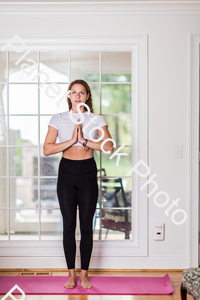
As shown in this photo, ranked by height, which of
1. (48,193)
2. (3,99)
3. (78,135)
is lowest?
(48,193)

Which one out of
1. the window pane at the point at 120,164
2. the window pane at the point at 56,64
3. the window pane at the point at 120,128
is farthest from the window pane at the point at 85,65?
the window pane at the point at 120,164

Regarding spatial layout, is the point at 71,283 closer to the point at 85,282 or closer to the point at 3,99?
the point at 85,282

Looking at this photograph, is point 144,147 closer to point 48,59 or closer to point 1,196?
point 48,59

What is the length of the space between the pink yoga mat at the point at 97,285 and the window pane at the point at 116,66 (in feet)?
6.33

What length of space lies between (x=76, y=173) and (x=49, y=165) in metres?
0.57

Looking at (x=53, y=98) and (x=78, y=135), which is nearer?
(x=78, y=135)

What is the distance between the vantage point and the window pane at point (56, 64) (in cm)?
311


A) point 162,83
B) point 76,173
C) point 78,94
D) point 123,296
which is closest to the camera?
point 123,296

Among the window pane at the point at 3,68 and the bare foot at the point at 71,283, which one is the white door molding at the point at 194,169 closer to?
the bare foot at the point at 71,283

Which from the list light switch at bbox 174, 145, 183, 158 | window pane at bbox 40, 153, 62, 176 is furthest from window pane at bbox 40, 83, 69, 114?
light switch at bbox 174, 145, 183, 158

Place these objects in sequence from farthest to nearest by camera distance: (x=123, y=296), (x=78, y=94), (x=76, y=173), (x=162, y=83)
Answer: (x=162, y=83) < (x=78, y=94) < (x=76, y=173) < (x=123, y=296)

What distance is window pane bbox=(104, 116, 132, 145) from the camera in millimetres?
3158

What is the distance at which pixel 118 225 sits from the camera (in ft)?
10.4

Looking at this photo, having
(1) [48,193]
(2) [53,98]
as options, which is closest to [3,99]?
(2) [53,98]
